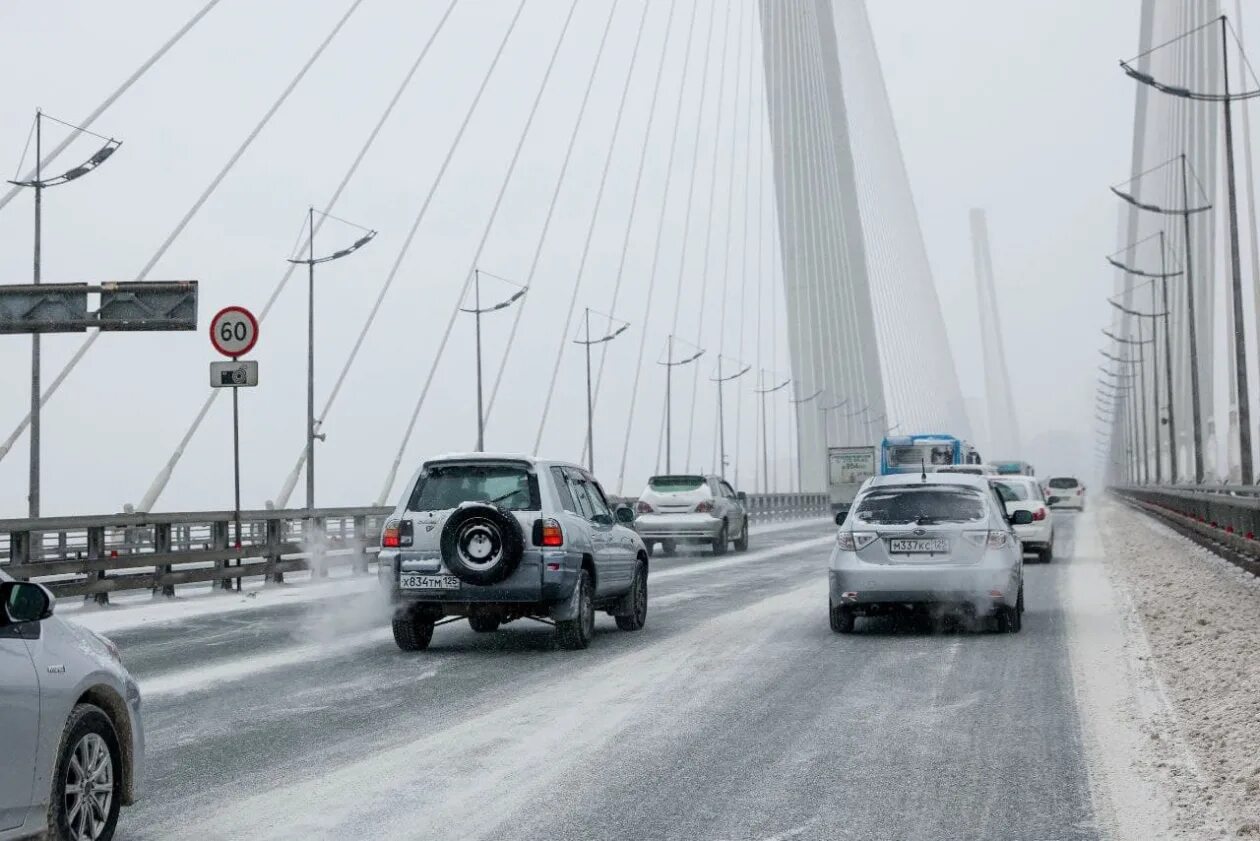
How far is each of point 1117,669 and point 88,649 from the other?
8.00 m

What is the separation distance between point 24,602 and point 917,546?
10.5m

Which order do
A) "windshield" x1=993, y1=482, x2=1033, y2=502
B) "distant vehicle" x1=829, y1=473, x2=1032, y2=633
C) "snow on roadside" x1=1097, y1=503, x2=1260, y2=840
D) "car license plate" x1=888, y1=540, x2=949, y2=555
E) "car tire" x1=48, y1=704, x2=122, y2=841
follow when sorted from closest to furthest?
"car tire" x1=48, y1=704, x2=122, y2=841 → "snow on roadside" x1=1097, y1=503, x2=1260, y2=840 → "distant vehicle" x1=829, y1=473, x2=1032, y2=633 → "car license plate" x1=888, y1=540, x2=949, y2=555 → "windshield" x1=993, y1=482, x2=1033, y2=502

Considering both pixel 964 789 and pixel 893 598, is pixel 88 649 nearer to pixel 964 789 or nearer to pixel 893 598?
pixel 964 789

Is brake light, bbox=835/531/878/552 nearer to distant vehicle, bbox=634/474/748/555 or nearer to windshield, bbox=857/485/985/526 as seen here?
windshield, bbox=857/485/985/526

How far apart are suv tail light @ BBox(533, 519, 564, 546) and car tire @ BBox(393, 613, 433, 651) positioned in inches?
48.9

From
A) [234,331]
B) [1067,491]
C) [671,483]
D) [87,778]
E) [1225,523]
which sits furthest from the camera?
[1067,491]

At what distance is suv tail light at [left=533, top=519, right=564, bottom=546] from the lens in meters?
13.3

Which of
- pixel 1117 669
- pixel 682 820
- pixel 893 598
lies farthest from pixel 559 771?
pixel 893 598

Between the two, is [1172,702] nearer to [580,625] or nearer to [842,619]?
[842,619]

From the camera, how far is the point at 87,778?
5691 mm

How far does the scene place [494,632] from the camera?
15.7 meters

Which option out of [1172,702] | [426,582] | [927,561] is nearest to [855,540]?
[927,561]

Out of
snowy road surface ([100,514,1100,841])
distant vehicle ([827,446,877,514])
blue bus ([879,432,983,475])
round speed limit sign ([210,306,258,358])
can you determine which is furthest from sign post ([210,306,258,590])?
distant vehicle ([827,446,877,514])

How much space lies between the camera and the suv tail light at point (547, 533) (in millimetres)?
13320
